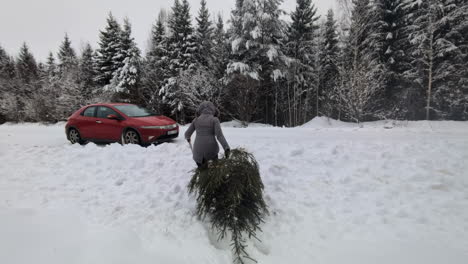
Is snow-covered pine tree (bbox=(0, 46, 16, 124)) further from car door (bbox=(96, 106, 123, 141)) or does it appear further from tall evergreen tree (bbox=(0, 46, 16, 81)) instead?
car door (bbox=(96, 106, 123, 141))

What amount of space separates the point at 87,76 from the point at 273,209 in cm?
2920

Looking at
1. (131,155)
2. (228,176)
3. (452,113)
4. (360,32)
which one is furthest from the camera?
(452,113)

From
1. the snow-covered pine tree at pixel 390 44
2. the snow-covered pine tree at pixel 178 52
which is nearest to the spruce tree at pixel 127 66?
the snow-covered pine tree at pixel 178 52

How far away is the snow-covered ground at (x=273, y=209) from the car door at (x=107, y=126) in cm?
165

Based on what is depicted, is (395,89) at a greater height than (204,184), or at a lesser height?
greater

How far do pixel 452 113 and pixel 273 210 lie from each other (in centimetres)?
2220

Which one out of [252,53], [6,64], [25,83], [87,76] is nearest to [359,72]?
[252,53]

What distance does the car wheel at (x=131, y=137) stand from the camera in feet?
21.5

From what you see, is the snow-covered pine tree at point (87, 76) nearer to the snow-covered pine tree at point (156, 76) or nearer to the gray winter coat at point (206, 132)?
the snow-covered pine tree at point (156, 76)

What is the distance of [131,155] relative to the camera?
5348 millimetres

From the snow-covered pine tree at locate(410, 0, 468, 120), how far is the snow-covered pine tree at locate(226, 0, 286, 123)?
10.6 m

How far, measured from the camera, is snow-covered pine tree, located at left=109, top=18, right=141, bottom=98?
19672 mm

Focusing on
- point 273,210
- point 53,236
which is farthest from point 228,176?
point 53,236

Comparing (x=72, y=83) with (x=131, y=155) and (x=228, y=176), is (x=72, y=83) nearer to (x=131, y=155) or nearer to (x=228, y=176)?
(x=131, y=155)
